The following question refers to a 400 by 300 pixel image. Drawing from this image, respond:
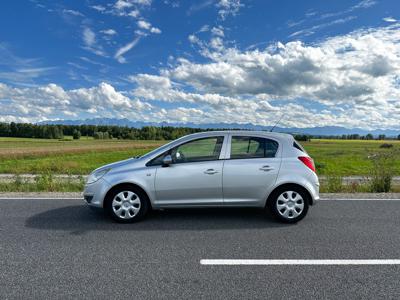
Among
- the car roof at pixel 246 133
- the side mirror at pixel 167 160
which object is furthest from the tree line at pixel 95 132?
the side mirror at pixel 167 160

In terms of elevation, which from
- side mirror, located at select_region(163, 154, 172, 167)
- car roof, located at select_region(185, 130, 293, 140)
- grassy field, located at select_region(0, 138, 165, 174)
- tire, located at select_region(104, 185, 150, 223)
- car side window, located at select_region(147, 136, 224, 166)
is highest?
car roof, located at select_region(185, 130, 293, 140)

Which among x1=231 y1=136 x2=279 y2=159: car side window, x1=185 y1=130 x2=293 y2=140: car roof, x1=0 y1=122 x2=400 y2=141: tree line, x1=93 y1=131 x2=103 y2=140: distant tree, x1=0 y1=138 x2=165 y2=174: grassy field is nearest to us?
x1=231 y1=136 x2=279 y2=159: car side window

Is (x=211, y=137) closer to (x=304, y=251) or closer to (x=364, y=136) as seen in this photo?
(x=304, y=251)

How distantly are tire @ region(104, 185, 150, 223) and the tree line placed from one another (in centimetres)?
8024

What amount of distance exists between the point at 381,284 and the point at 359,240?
1347mm

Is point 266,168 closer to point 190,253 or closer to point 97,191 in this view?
point 190,253

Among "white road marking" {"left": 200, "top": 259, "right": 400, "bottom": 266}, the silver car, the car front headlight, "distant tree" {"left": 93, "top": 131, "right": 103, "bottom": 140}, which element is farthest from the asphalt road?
"distant tree" {"left": 93, "top": 131, "right": 103, "bottom": 140}

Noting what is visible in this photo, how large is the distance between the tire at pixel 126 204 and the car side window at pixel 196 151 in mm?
627

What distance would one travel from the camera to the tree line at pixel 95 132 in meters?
92.9

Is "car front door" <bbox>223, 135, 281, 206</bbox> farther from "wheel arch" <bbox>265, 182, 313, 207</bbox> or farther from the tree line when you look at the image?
the tree line

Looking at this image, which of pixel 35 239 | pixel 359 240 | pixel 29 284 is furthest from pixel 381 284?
pixel 35 239

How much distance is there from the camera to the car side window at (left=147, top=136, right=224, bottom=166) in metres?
5.22

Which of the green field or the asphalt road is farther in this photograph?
the green field

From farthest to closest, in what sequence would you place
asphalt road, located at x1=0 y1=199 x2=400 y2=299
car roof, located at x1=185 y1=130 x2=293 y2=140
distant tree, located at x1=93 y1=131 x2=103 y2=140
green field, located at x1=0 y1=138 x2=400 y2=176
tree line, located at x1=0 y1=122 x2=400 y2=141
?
distant tree, located at x1=93 y1=131 x2=103 y2=140 → tree line, located at x1=0 y1=122 x2=400 y2=141 → green field, located at x1=0 y1=138 x2=400 y2=176 → car roof, located at x1=185 y1=130 x2=293 y2=140 → asphalt road, located at x1=0 y1=199 x2=400 y2=299
